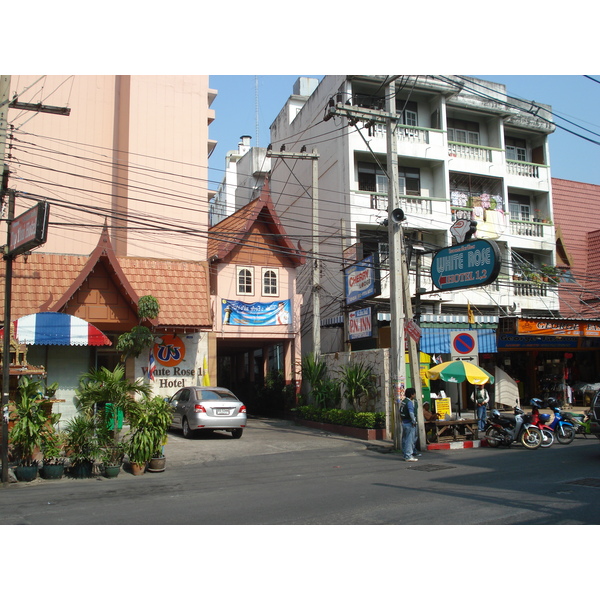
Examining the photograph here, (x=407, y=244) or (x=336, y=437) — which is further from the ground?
(x=407, y=244)

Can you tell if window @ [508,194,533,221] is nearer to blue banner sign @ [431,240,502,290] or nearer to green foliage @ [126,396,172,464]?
blue banner sign @ [431,240,502,290]

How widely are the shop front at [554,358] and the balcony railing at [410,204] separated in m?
6.08

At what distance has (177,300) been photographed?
21.9m

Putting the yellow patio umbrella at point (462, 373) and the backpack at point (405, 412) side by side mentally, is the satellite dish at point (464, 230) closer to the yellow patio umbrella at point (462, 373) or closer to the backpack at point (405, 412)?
the yellow patio umbrella at point (462, 373)

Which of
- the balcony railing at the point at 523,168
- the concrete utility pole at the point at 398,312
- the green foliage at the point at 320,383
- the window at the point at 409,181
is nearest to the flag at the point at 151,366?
the green foliage at the point at 320,383

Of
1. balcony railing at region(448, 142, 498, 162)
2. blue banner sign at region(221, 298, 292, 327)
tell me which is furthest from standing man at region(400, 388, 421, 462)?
balcony railing at region(448, 142, 498, 162)

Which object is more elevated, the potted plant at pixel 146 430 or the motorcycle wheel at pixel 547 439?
the potted plant at pixel 146 430

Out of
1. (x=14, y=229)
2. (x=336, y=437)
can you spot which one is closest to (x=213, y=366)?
(x=336, y=437)

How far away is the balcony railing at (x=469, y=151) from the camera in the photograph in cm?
2792

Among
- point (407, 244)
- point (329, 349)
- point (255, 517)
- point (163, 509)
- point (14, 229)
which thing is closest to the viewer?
point (255, 517)

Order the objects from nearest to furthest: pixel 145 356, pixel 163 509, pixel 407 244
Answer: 1. pixel 163 509
2. pixel 407 244
3. pixel 145 356

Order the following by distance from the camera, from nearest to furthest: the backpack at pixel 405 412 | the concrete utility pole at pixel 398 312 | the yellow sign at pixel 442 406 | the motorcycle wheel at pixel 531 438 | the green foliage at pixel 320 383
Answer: the backpack at pixel 405 412
the motorcycle wheel at pixel 531 438
the concrete utility pole at pixel 398 312
the yellow sign at pixel 442 406
the green foliage at pixel 320 383

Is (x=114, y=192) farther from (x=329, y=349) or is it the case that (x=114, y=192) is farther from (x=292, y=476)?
(x=292, y=476)

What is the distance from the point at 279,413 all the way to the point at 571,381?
49.5 feet
